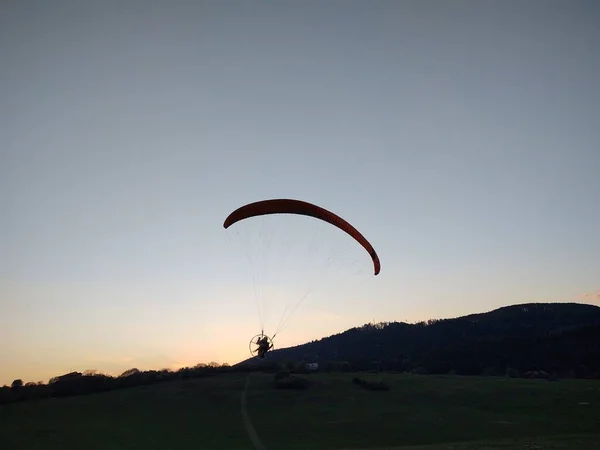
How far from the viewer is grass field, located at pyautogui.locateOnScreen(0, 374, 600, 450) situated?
42531mm

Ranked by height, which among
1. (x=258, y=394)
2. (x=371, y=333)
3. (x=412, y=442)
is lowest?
(x=412, y=442)

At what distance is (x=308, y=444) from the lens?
4153 centimetres

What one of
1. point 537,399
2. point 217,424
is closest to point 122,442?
point 217,424

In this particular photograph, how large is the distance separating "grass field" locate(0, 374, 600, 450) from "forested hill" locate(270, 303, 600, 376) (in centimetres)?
4632

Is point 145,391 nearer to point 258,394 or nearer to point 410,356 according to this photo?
point 258,394

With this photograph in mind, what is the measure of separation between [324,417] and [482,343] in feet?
301

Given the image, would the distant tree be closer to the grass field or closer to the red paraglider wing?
the grass field

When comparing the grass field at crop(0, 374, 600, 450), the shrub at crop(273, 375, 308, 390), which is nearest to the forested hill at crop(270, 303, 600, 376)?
the shrub at crop(273, 375, 308, 390)

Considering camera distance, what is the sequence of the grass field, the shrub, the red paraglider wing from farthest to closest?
the shrub < the grass field < the red paraglider wing

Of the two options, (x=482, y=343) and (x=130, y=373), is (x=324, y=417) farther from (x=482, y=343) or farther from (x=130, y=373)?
(x=482, y=343)

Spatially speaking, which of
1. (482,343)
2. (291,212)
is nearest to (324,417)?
(291,212)

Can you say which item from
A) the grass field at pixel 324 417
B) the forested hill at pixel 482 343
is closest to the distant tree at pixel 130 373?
the grass field at pixel 324 417

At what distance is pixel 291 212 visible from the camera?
30.7 metres

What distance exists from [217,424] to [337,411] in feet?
39.7
